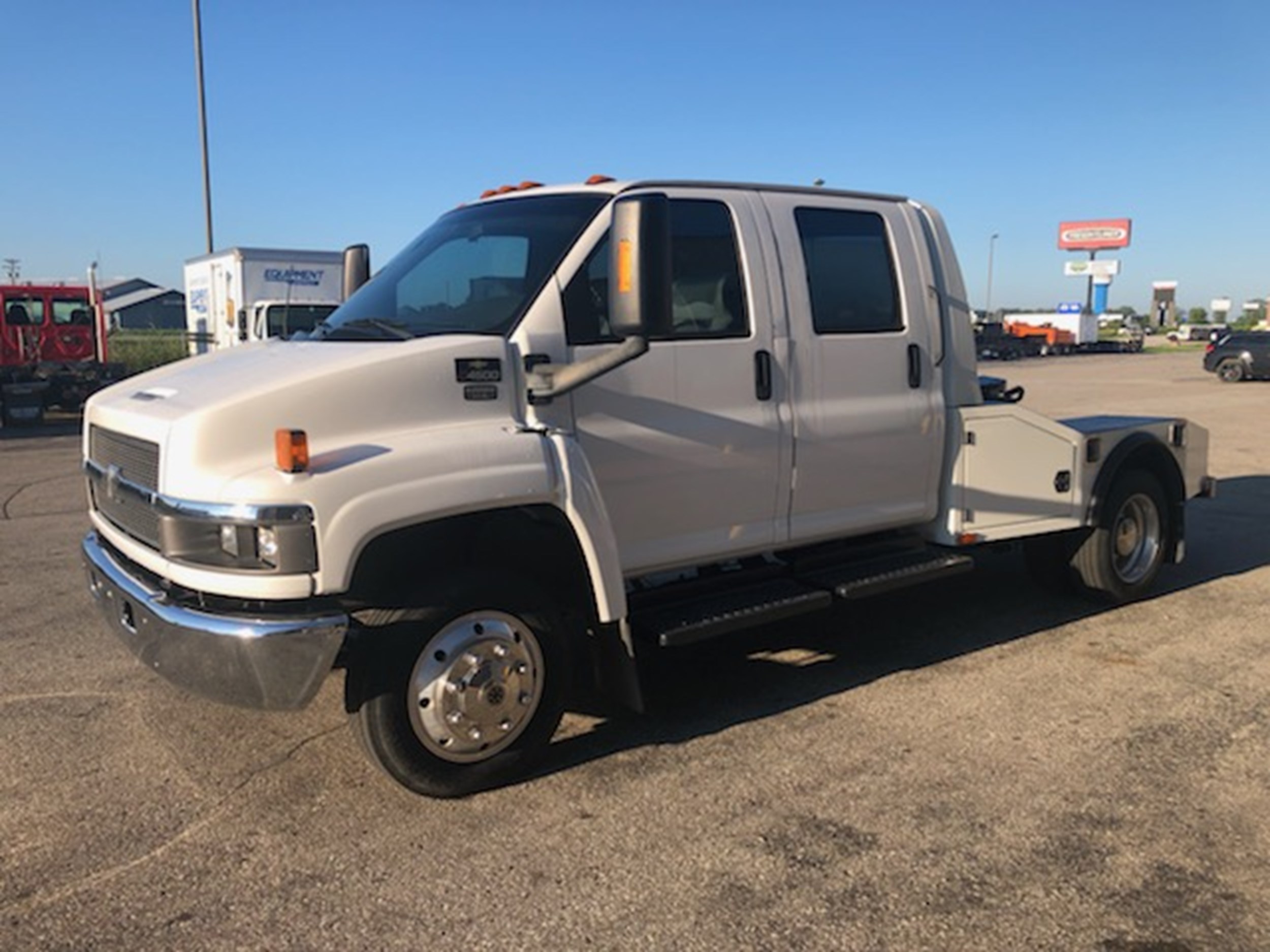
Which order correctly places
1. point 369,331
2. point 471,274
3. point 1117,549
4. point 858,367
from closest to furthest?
point 369,331
point 471,274
point 858,367
point 1117,549

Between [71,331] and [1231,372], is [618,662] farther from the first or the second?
[1231,372]

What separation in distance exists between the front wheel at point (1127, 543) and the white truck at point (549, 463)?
2.30ft

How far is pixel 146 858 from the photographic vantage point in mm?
3398

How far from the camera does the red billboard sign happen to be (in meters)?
86.0

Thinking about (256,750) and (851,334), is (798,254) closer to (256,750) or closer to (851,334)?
(851,334)

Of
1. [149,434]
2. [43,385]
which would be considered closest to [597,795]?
[149,434]

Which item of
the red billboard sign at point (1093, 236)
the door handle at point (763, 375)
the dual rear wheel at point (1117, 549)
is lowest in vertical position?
the dual rear wheel at point (1117, 549)

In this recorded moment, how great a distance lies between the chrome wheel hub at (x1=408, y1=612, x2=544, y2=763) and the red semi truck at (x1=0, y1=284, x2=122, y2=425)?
17.7 metres

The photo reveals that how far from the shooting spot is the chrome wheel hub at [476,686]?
3.66 metres

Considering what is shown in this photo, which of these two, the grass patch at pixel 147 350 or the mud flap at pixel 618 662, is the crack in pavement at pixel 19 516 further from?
the grass patch at pixel 147 350

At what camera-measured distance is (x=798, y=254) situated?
4.77 metres

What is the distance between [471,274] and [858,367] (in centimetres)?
188

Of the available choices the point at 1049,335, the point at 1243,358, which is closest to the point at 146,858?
the point at 1243,358

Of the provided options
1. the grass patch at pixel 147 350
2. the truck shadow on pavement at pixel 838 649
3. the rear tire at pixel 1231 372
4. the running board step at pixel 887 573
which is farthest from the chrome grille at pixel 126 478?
the rear tire at pixel 1231 372
